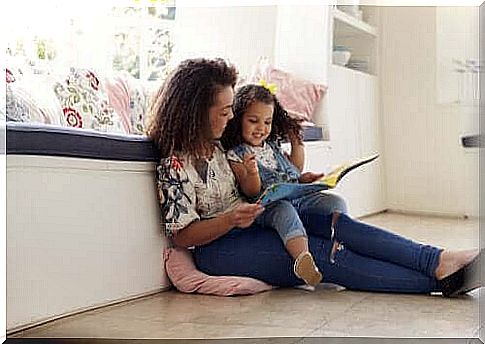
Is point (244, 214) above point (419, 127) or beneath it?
beneath

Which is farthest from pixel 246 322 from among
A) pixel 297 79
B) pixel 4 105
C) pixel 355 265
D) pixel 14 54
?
pixel 14 54

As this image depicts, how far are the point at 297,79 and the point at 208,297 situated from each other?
0.41 metres

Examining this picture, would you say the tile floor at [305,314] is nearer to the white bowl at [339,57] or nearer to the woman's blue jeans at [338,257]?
the woman's blue jeans at [338,257]

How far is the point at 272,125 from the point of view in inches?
61.2

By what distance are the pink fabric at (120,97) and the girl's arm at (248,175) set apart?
0.85ft

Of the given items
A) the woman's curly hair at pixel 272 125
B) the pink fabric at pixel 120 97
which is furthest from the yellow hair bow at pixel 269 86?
the pink fabric at pixel 120 97

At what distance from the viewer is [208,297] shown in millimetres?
1517

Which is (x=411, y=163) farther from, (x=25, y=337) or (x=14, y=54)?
(x=14, y=54)

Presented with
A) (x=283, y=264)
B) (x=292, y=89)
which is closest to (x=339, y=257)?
(x=283, y=264)

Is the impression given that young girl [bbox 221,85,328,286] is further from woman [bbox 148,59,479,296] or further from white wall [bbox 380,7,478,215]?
white wall [bbox 380,7,478,215]

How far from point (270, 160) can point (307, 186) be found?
95 millimetres

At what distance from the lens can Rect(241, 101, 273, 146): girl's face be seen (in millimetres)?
1552

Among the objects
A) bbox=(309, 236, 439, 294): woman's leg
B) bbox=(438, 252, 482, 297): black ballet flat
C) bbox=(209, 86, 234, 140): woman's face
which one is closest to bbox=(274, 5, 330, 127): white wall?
bbox=(209, 86, 234, 140): woman's face

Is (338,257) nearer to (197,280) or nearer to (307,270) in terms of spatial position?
(307,270)
